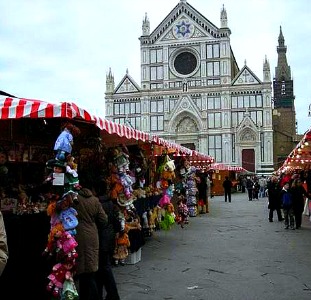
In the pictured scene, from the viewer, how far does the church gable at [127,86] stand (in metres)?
48.2

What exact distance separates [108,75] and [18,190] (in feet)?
142

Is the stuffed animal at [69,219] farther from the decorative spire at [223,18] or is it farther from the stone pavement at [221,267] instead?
the decorative spire at [223,18]

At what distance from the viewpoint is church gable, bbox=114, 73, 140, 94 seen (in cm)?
4825

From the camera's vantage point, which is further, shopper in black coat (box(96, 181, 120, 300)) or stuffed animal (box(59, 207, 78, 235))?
shopper in black coat (box(96, 181, 120, 300))

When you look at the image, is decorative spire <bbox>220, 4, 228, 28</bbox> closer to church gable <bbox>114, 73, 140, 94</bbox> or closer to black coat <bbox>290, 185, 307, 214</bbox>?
church gable <bbox>114, 73, 140, 94</bbox>

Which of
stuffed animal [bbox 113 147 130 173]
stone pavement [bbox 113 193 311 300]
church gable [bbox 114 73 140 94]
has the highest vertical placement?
church gable [bbox 114 73 140 94]

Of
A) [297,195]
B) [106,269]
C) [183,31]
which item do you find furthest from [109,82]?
[106,269]

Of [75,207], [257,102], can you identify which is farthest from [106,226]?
[257,102]

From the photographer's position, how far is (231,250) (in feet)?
28.5

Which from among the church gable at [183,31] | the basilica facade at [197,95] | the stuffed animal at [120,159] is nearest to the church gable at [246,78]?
the basilica facade at [197,95]

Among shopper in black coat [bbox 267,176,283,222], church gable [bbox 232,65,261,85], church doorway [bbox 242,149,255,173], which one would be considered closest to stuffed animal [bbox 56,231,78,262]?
shopper in black coat [bbox 267,176,283,222]

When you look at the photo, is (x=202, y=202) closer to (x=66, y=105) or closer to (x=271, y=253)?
(x=271, y=253)

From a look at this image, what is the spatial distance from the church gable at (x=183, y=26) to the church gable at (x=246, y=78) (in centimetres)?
472

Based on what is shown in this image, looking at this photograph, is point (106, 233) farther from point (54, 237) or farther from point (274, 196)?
point (274, 196)
